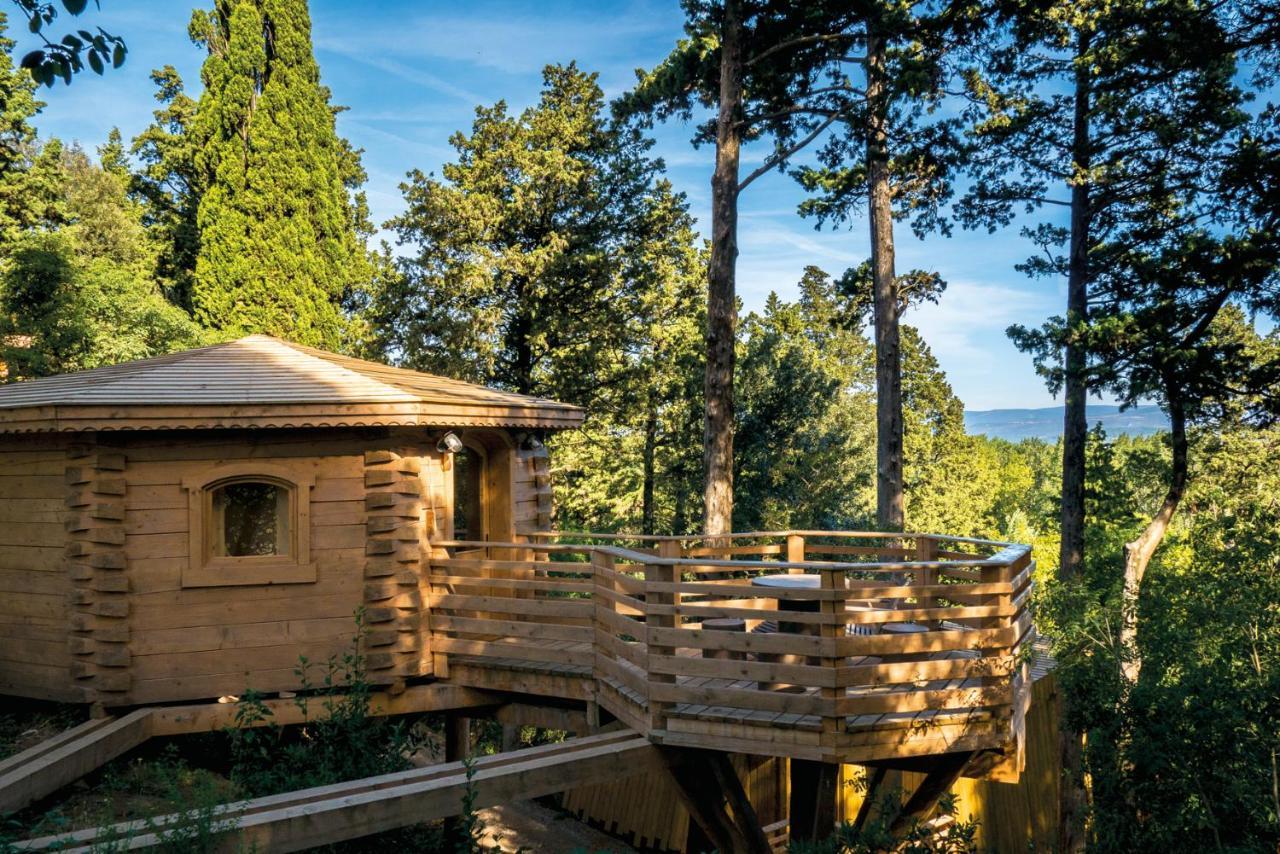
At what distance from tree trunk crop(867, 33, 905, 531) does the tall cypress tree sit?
14.7 metres

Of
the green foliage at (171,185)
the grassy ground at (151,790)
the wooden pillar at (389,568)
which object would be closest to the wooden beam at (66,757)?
the grassy ground at (151,790)

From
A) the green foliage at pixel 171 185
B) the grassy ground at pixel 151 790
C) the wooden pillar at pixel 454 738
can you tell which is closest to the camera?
the grassy ground at pixel 151 790

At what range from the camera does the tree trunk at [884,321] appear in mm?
14094

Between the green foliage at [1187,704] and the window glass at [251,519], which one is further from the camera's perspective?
the window glass at [251,519]

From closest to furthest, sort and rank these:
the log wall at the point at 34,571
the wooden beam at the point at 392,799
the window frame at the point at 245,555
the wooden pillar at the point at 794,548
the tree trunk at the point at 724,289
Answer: the wooden beam at the point at 392,799 → the window frame at the point at 245,555 → the log wall at the point at 34,571 → the wooden pillar at the point at 794,548 → the tree trunk at the point at 724,289

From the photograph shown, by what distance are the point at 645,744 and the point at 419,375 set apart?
6.07 m

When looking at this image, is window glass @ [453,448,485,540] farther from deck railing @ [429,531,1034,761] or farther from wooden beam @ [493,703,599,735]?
deck railing @ [429,531,1034,761]

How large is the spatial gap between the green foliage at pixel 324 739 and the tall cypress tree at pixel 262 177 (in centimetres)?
1551

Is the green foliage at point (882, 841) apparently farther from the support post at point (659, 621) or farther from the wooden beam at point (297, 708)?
the wooden beam at point (297, 708)

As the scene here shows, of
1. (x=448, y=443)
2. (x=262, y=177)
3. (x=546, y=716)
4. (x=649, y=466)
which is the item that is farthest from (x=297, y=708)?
(x=262, y=177)

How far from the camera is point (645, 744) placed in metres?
6.56

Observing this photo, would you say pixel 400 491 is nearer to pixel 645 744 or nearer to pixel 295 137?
pixel 645 744

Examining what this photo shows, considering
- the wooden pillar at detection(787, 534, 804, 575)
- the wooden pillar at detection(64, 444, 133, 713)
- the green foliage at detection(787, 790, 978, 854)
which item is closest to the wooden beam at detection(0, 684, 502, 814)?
the wooden pillar at detection(64, 444, 133, 713)

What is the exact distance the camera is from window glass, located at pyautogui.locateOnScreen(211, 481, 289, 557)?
834 cm
